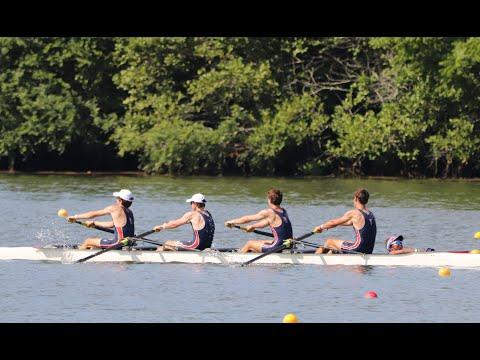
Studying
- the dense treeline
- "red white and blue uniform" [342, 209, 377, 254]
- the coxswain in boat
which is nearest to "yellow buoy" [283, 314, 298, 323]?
"red white and blue uniform" [342, 209, 377, 254]

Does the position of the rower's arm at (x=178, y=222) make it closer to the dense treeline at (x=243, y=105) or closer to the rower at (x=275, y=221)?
the rower at (x=275, y=221)

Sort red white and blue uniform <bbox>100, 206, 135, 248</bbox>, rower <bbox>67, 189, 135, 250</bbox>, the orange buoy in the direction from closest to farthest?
the orange buoy, rower <bbox>67, 189, 135, 250</bbox>, red white and blue uniform <bbox>100, 206, 135, 248</bbox>

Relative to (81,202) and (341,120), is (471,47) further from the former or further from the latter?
(81,202)

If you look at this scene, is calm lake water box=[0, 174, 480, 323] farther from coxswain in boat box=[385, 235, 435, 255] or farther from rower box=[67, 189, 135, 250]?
rower box=[67, 189, 135, 250]

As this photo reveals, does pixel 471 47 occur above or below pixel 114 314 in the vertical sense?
above

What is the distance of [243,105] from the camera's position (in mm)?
50250

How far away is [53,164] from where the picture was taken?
54.7 meters

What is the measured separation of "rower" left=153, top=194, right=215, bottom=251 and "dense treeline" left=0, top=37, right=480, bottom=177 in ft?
66.0

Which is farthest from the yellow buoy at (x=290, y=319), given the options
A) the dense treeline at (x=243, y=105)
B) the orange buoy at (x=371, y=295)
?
the dense treeline at (x=243, y=105)

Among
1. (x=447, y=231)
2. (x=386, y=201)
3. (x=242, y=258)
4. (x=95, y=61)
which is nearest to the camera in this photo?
(x=242, y=258)

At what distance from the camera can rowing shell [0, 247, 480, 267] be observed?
79.2 feet

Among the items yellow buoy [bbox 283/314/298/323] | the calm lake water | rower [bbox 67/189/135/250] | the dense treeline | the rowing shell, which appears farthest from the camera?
the dense treeline

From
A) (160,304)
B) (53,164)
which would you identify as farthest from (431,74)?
(160,304)

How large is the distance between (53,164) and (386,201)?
20017 mm
